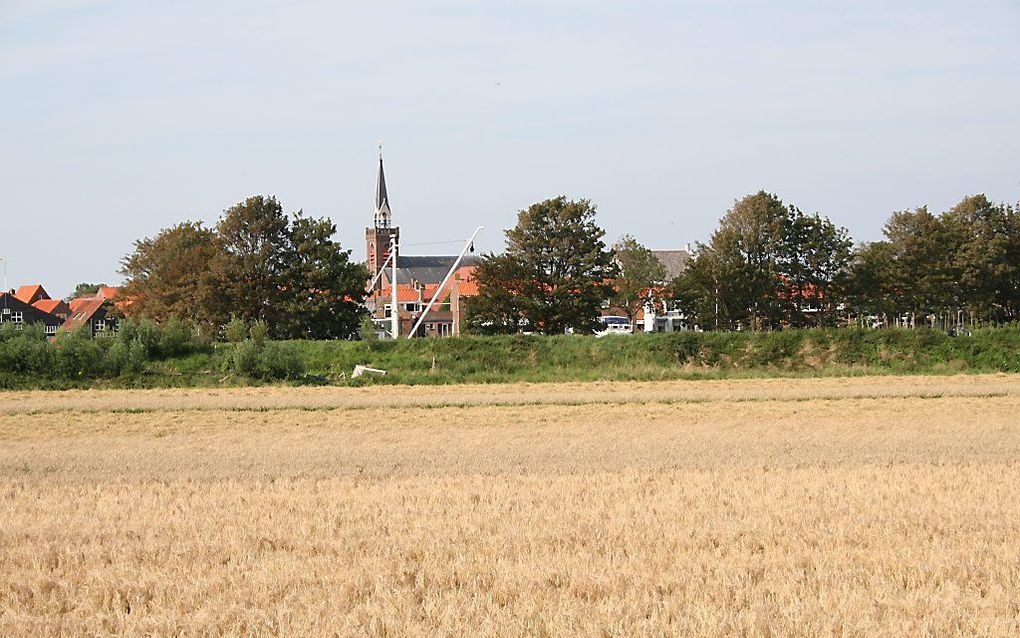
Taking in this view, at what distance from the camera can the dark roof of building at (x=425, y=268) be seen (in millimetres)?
179875

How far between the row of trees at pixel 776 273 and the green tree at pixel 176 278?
16124 millimetres

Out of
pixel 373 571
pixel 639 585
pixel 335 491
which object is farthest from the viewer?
pixel 335 491

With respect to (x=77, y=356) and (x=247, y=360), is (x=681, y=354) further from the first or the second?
(x=77, y=356)

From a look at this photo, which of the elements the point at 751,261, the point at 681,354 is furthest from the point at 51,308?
the point at 681,354

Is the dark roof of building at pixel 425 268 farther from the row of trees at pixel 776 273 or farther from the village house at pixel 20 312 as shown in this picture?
the row of trees at pixel 776 273

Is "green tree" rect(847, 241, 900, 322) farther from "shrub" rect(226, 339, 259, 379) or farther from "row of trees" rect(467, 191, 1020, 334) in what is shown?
"shrub" rect(226, 339, 259, 379)

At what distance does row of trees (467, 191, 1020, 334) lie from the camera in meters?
72.5

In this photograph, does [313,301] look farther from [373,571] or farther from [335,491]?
[373,571]

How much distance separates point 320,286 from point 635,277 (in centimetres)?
3426

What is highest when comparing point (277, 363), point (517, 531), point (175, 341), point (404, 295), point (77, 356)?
point (404, 295)

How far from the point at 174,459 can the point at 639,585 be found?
1378 cm

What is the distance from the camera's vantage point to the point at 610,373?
4984cm

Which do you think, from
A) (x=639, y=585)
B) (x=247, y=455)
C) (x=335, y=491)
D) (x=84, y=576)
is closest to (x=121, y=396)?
(x=247, y=455)

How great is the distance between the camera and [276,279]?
234 feet
